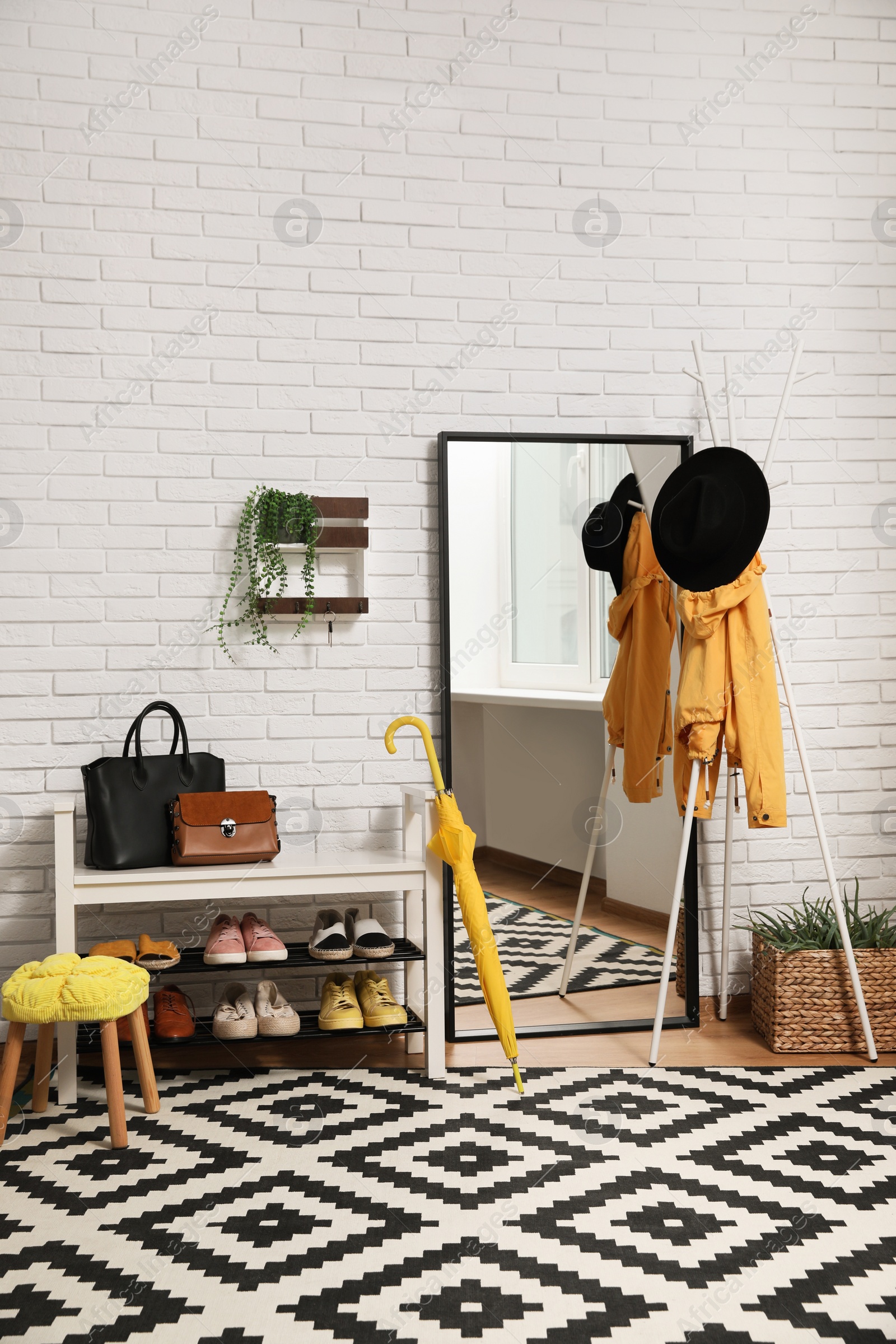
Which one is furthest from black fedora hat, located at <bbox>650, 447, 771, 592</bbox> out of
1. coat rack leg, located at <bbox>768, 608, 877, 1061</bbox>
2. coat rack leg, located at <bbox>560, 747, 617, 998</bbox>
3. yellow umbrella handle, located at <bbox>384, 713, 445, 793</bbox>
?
yellow umbrella handle, located at <bbox>384, 713, 445, 793</bbox>

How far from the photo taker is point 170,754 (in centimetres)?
271

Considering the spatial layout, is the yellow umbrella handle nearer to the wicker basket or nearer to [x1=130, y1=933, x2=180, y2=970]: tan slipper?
[x1=130, y1=933, x2=180, y2=970]: tan slipper

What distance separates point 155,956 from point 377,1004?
55 centimetres

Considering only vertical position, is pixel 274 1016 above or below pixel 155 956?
below

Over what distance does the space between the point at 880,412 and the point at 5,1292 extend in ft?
9.88

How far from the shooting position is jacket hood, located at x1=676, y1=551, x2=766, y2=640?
267 cm

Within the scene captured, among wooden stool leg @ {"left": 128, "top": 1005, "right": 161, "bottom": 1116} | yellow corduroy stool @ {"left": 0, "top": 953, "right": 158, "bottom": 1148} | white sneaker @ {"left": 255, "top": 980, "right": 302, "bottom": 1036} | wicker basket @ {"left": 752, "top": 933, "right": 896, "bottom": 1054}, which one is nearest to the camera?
yellow corduroy stool @ {"left": 0, "top": 953, "right": 158, "bottom": 1148}

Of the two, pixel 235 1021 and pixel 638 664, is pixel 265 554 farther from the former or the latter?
pixel 235 1021

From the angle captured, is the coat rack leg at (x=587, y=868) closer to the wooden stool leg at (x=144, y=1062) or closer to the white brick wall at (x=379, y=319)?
the white brick wall at (x=379, y=319)

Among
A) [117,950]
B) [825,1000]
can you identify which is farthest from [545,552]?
[117,950]

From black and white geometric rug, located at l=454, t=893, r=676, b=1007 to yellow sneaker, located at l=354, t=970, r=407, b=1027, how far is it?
256 mm

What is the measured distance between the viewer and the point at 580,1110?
2.33 meters

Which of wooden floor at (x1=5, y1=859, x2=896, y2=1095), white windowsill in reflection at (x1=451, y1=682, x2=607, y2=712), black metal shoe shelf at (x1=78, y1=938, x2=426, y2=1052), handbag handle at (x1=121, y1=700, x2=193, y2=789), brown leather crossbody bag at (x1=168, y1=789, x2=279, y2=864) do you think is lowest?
wooden floor at (x1=5, y1=859, x2=896, y2=1095)

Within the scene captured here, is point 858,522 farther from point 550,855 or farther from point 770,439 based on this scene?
point 550,855
